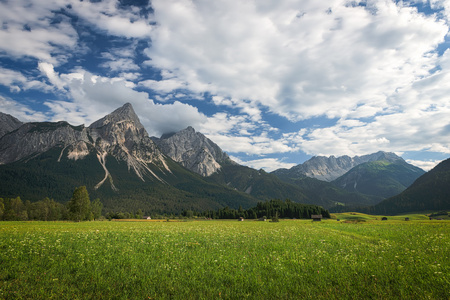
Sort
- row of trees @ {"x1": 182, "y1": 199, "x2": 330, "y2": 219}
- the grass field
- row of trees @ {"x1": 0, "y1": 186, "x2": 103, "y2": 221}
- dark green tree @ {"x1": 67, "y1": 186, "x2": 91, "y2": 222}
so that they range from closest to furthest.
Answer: the grass field → dark green tree @ {"x1": 67, "y1": 186, "x2": 91, "y2": 222} → row of trees @ {"x1": 0, "y1": 186, "x2": 103, "y2": 221} → row of trees @ {"x1": 182, "y1": 199, "x2": 330, "y2": 219}

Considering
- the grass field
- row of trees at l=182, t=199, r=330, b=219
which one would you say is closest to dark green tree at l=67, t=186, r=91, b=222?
the grass field

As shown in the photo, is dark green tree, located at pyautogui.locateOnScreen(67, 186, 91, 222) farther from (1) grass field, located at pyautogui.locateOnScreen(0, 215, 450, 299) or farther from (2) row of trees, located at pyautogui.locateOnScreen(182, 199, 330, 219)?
(2) row of trees, located at pyautogui.locateOnScreen(182, 199, 330, 219)

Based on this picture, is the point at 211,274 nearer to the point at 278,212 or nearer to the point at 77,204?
the point at 77,204

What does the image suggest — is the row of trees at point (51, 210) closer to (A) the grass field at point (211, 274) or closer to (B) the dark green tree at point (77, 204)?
(B) the dark green tree at point (77, 204)

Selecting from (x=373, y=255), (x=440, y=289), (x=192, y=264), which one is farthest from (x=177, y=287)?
(x=373, y=255)

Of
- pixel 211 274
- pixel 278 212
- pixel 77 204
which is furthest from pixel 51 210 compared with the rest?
pixel 211 274

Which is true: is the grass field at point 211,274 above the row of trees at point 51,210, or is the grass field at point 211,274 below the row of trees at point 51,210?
above

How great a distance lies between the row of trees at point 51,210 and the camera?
280 feet

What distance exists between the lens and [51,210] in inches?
4815

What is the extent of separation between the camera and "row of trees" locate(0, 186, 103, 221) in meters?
85.4

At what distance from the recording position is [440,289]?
9023 mm

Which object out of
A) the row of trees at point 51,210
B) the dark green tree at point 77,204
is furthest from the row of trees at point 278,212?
the dark green tree at point 77,204

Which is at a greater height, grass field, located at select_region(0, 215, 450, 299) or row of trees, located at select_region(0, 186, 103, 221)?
grass field, located at select_region(0, 215, 450, 299)

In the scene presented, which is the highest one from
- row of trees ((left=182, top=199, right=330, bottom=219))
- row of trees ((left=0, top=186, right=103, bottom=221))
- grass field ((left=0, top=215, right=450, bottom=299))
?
grass field ((left=0, top=215, right=450, bottom=299))
